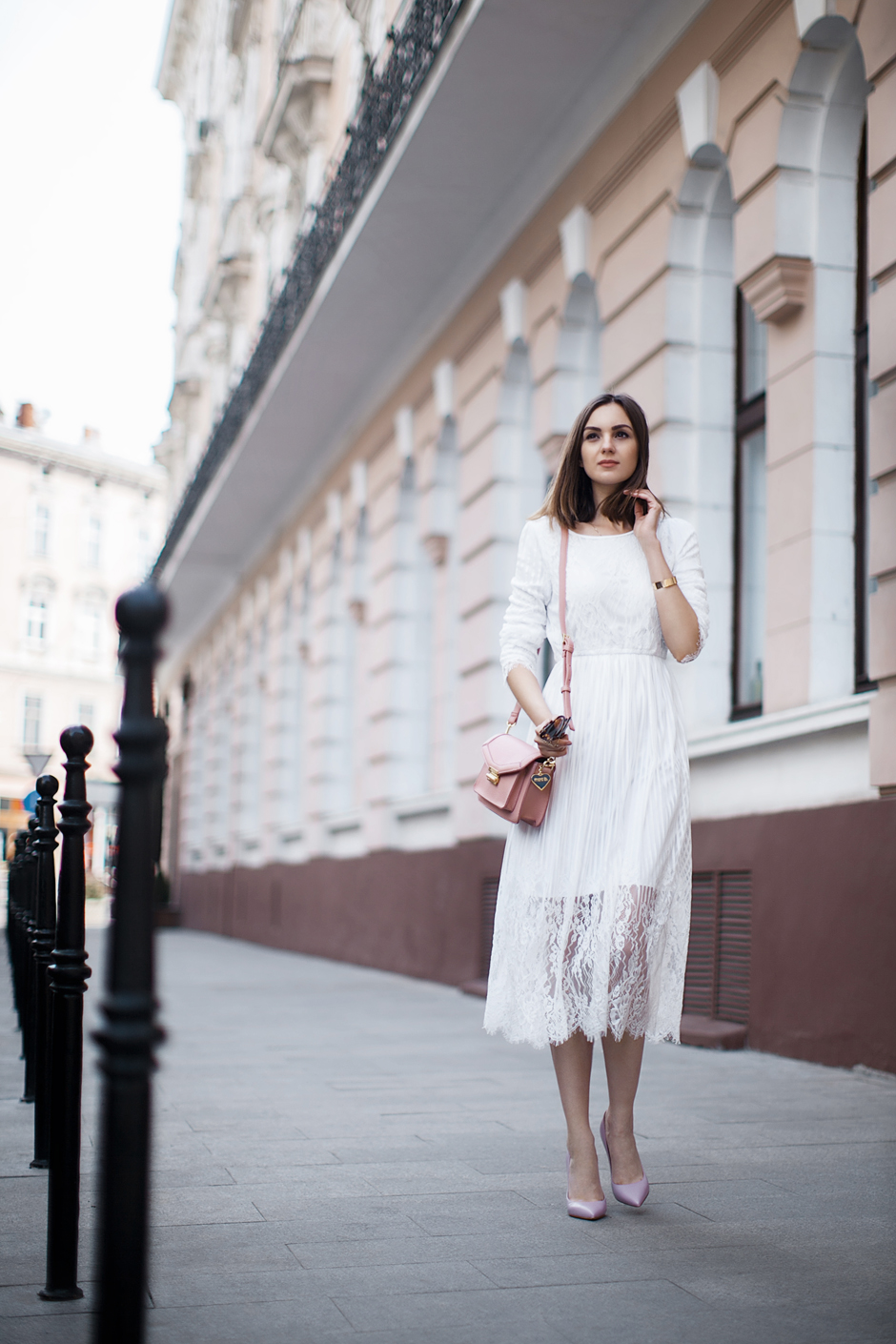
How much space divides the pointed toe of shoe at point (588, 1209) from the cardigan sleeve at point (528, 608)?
54.3 inches

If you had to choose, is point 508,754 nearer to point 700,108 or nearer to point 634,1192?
point 634,1192

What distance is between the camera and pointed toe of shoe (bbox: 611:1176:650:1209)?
373cm

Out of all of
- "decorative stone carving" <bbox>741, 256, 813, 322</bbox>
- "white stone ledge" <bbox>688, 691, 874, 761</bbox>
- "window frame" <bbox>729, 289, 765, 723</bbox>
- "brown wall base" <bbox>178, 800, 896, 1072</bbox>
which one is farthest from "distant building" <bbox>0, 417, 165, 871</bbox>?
"brown wall base" <bbox>178, 800, 896, 1072</bbox>

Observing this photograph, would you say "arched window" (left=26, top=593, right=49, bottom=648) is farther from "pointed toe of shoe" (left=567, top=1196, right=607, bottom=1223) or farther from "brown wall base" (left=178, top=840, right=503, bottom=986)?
"pointed toe of shoe" (left=567, top=1196, right=607, bottom=1223)

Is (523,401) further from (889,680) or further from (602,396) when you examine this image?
(602,396)

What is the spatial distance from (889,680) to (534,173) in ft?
20.6

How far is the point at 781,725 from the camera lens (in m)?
7.18

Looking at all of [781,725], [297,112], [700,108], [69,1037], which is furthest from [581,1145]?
[297,112]

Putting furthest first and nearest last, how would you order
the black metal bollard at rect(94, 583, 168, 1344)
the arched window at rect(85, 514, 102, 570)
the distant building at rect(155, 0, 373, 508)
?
the arched window at rect(85, 514, 102, 570), the distant building at rect(155, 0, 373, 508), the black metal bollard at rect(94, 583, 168, 1344)

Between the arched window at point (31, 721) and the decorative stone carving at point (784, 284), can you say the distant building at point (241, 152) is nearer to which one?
the decorative stone carving at point (784, 284)

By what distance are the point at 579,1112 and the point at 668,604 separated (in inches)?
51.9

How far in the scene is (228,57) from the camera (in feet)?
88.6

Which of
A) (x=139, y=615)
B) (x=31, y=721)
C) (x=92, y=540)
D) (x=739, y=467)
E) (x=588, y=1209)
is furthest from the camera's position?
(x=92, y=540)

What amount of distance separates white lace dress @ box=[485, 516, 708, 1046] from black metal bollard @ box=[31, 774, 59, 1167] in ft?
4.49
